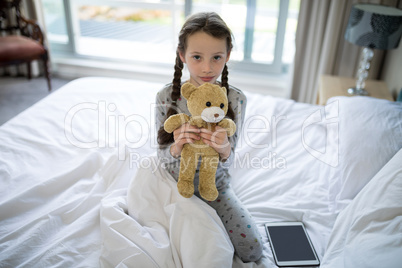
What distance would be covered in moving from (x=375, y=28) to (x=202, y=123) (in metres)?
1.46

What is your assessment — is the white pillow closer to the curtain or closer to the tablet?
the tablet

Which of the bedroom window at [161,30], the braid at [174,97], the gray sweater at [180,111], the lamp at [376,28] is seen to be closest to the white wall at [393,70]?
the lamp at [376,28]

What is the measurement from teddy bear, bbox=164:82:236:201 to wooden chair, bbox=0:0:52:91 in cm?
234

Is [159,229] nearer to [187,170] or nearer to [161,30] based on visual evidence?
[187,170]

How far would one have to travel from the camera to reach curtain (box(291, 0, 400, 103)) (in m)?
2.51

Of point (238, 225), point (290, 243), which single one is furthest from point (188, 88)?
point (290, 243)

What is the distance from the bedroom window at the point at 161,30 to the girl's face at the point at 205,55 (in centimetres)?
154

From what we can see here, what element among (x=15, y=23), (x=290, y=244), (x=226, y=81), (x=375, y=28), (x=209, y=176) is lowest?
(x=290, y=244)

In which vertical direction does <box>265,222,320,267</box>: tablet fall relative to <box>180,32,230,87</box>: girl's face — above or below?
below

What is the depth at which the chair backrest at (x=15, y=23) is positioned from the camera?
10.0 feet

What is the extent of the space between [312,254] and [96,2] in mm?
3387

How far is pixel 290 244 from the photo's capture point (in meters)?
1.16

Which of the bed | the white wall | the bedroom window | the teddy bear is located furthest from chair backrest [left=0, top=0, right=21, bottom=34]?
the white wall

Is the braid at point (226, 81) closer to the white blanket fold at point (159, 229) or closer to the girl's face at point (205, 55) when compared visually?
the girl's face at point (205, 55)
